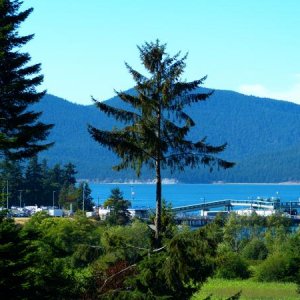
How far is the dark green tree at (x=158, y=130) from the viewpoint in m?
19.7

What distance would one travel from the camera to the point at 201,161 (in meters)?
19.9

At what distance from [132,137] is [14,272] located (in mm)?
4982

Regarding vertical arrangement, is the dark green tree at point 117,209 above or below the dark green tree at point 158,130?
below

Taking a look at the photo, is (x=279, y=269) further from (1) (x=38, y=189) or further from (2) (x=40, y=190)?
(2) (x=40, y=190)

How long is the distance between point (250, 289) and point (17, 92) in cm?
3156

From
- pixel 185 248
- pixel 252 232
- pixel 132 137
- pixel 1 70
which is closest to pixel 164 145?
pixel 132 137

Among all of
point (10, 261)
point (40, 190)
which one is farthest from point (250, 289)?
point (40, 190)

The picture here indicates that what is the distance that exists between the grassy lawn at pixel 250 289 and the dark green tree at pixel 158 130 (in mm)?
24777

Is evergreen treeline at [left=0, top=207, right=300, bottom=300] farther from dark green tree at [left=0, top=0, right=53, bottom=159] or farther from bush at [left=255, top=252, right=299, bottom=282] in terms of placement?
bush at [left=255, top=252, right=299, bottom=282]

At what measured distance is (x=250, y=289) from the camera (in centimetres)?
5162

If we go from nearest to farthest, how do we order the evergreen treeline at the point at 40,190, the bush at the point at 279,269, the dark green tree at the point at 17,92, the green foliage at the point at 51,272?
the green foliage at the point at 51,272
the dark green tree at the point at 17,92
the bush at the point at 279,269
the evergreen treeline at the point at 40,190

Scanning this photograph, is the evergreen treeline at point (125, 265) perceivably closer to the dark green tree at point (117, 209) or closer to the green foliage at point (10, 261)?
the green foliage at point (10, 261)

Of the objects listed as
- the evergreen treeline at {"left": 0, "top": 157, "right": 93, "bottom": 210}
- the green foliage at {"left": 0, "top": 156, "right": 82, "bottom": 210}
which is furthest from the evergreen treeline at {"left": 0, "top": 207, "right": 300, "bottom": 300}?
the green foliage at {"left": 0, "top": 156, "right": 82, "bottom": 210}

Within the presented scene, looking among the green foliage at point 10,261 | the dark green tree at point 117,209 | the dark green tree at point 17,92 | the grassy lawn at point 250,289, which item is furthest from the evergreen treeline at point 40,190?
the green foliage at point 10,261
